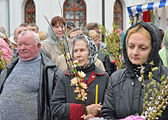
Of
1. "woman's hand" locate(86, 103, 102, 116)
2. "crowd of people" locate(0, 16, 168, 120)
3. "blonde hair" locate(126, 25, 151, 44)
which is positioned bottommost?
"woman's hand" locate(86, 103, 102, 116)

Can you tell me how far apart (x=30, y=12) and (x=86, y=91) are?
15116 millimetres

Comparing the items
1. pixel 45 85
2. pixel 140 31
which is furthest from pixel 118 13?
pixel 140 31

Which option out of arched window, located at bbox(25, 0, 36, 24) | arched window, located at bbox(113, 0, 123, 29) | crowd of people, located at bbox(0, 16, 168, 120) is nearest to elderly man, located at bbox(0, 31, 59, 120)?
crowd of people, located at bbox(0, 16, 168, 120)

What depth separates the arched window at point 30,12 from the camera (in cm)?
1753

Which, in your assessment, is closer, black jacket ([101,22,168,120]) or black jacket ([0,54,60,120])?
black jacket ([101,22,168,120])

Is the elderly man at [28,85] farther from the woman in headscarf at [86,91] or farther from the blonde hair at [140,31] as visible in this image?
the blonde hair at [140,31]

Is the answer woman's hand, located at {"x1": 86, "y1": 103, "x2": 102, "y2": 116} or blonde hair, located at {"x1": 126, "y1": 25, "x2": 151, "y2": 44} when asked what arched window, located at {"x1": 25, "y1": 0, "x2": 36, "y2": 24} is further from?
blonde hair, located at {"x1": 126, "y1": 25, "x2": 151, "y2": 44}

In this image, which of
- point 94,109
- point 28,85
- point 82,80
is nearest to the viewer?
point 94,109

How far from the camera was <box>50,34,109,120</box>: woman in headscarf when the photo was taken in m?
3.08

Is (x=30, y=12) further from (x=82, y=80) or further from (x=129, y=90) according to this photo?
(x=129, y=90)

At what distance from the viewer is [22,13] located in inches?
697

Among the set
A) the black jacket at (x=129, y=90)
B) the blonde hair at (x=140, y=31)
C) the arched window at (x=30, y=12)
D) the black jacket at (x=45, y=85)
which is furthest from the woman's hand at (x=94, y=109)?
the arched window at (x=30, y=12)

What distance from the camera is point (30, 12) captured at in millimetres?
17656

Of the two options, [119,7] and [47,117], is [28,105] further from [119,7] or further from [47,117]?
[119,7]
